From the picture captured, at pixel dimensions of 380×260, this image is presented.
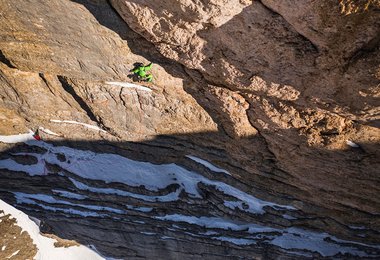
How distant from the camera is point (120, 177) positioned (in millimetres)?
12250

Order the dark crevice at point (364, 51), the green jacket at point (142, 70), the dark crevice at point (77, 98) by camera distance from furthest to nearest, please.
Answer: the dark crevice at point (77, 98) → the green jacket at point (142, 70) → the dark crevice at point (364, 51)

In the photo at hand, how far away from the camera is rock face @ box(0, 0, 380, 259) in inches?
205

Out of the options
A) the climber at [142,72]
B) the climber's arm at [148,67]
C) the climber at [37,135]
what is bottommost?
the climber at [37,135]

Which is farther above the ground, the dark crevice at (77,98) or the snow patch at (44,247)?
the dark crevice at (77,98)

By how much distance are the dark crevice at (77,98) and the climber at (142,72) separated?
2.29 metres

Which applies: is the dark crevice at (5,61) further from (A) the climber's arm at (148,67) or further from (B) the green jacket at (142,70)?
(A) the climber's arm at (148,67)

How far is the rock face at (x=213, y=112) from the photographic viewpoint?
522 centimetres

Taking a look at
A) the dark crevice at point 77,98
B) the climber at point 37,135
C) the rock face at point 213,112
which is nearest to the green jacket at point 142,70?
the rock face at point 213,112

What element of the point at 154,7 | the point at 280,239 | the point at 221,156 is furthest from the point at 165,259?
the point at 154,7

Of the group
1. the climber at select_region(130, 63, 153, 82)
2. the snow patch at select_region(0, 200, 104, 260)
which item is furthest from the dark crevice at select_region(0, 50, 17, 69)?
the snow patch at select_region(0, 200, 104, 260)

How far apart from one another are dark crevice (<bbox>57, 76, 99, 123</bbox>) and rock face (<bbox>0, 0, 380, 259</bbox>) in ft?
0.15

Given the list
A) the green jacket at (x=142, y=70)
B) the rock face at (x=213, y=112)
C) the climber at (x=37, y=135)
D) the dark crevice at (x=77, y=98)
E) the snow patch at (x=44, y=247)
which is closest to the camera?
the rock face at (x=213, y=112)

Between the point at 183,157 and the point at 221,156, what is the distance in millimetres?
1674

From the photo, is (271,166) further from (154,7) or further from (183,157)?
(154,7)
